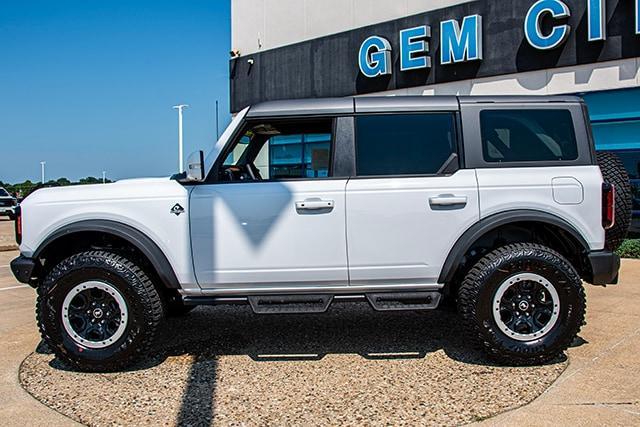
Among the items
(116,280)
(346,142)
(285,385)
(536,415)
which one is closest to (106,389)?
(116,280)

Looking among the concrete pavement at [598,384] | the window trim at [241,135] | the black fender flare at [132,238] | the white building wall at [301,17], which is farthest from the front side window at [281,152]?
the white building wall at [301,17]

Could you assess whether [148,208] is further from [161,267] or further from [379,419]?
[379,419]

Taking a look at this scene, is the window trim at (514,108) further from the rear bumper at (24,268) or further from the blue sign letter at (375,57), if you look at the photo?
the blue sign letter at (375,57)

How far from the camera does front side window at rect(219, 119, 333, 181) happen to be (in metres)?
4.59

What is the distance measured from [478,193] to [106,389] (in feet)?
9.91

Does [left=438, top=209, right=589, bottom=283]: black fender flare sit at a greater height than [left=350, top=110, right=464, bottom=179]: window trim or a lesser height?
lesser

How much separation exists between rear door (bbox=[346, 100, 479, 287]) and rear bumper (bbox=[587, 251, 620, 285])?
935 mm

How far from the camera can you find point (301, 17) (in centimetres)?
1669

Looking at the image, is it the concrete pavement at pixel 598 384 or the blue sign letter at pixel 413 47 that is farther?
the blue sign letter at pixel 413 47

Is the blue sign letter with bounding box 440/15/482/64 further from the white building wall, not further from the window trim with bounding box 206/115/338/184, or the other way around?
the window trim with bounding box 206/115/338/184

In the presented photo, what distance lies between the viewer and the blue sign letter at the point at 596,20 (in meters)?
11.0

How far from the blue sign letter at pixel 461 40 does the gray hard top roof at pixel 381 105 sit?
349 inches

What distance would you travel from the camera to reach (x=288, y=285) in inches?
177

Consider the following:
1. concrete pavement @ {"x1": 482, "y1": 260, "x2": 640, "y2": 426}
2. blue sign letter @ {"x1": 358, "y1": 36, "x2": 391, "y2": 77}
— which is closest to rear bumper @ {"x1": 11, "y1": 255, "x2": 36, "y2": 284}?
concrete pavement @ {"x1": 482, "y1": 260, "x2": 640, "y2": 426}
